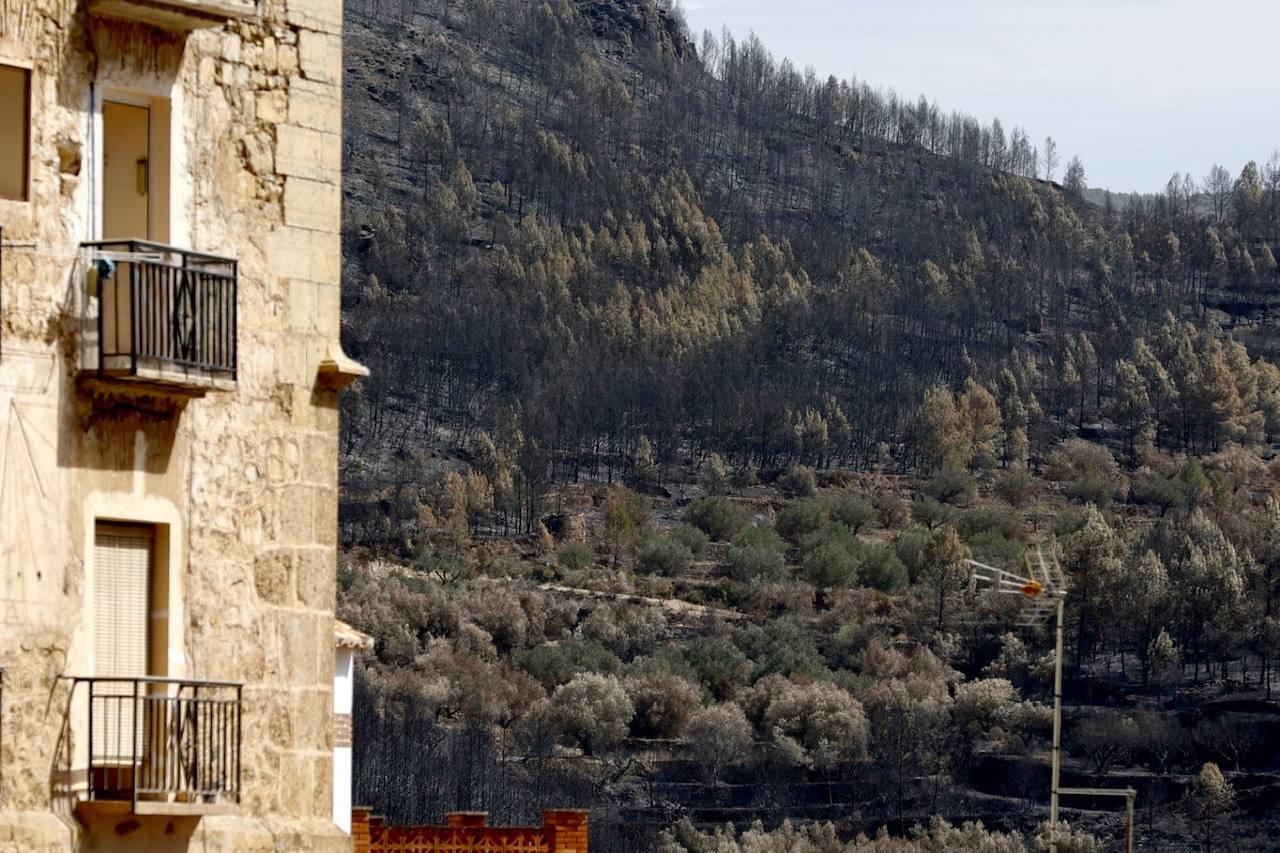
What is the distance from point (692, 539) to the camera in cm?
16512

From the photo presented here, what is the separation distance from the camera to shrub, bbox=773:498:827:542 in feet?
556

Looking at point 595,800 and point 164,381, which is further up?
point 164,381

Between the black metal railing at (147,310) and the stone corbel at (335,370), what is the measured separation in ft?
2.89

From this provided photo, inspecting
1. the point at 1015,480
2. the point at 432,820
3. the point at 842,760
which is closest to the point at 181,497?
the point at 432,820

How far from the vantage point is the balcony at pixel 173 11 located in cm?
1387

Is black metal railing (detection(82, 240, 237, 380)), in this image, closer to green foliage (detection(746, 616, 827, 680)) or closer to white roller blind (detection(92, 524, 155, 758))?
white roller blind (detection(92, 524, 155, 758))

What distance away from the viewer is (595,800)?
11444 cm

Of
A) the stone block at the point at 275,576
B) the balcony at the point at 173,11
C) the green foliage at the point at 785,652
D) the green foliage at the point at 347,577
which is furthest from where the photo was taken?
the green foliage at the point at 785,652

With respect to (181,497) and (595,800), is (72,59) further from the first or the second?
(595,800)

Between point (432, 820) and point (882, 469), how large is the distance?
293 ft

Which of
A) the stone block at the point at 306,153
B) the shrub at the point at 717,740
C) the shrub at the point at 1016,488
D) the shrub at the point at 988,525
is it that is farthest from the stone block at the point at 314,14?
the shrub at the point at 1016,488

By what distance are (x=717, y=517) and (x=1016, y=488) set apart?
16.5 meters

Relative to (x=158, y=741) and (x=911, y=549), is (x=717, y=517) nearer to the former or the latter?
(x=911, y=549)

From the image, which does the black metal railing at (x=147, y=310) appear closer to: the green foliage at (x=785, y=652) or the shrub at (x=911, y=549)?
the green foliage at (x=785, y=652)
